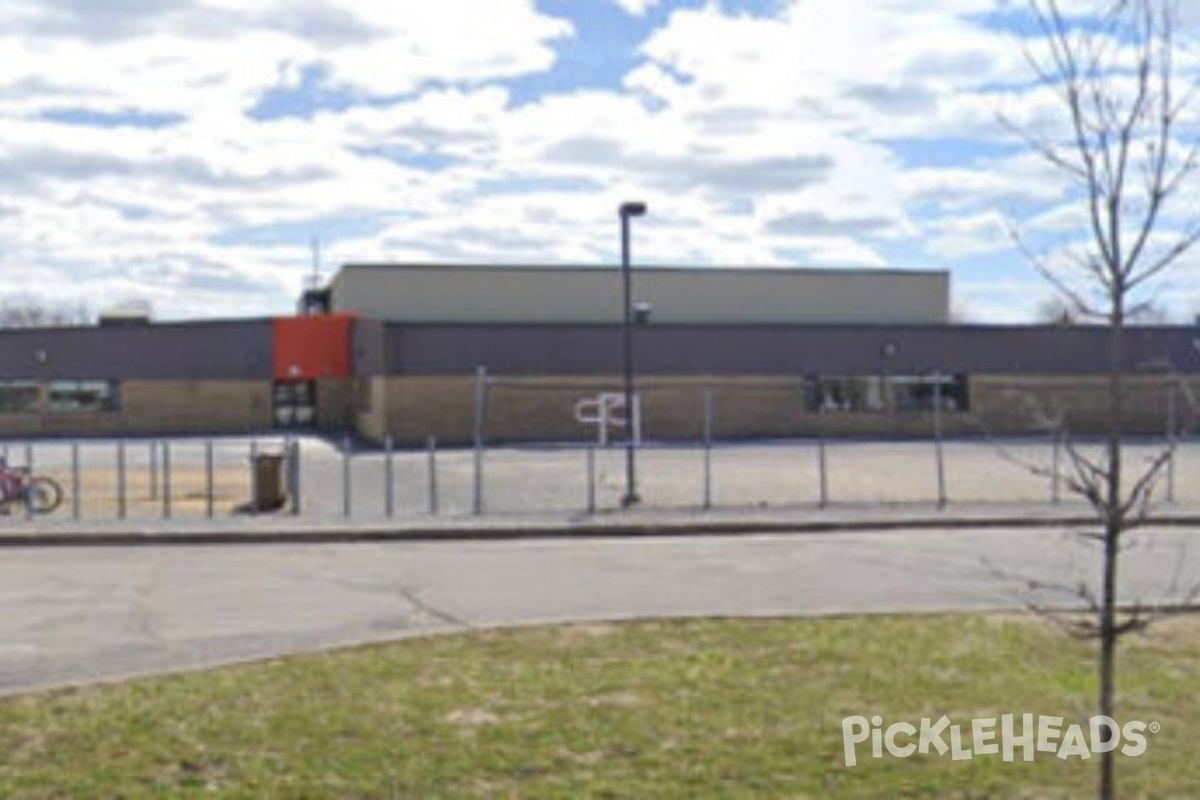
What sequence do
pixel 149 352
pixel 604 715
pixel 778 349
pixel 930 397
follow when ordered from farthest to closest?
pixel 149 352 → pixel 930 397 → pixel 778 349 → pixel 604 715

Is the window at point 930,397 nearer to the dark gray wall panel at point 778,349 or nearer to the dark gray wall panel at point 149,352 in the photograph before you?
the dark gray wall panel at point 778,349

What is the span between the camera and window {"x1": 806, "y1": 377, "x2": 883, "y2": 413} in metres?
51.3

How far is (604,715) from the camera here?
315 inches

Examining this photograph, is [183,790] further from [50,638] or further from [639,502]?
[639,502]

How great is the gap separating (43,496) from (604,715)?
65.8 ft

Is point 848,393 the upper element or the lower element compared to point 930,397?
upper

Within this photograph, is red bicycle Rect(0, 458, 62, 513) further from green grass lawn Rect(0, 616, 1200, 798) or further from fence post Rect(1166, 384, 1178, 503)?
fence post Rect(1166, 384, 1178, 503)

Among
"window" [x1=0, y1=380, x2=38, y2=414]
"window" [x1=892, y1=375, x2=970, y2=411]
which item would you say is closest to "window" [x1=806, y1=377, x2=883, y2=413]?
"window" [x1=892, y1=375, x2=970, y2=411]

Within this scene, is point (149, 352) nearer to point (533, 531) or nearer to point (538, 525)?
point (538, 525)

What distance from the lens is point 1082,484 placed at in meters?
5.16

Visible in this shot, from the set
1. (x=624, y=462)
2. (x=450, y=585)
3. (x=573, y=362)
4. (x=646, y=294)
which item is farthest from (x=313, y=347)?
(x=450, y=585)

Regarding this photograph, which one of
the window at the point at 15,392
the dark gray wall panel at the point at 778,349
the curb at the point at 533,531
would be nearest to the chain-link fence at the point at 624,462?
the dark gray wall panel at the point at 778,349

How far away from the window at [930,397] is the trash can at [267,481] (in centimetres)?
2995

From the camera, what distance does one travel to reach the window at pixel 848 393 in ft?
168
